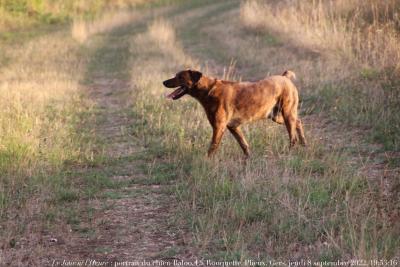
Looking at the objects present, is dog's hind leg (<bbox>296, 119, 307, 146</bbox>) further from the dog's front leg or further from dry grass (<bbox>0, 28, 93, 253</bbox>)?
dry grass (<bbox>0, 28, 93, 253</bbox>)

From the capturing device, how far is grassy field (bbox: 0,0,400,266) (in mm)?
4164

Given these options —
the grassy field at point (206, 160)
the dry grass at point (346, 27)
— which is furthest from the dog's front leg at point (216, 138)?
the dry grass at point (346, 27)

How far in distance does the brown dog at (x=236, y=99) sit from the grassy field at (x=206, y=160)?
0.26m

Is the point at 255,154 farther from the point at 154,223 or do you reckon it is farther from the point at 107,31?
the point at 107,31

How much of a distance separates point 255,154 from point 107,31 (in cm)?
1672

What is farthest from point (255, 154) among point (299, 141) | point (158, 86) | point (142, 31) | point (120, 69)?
point (142, 31)

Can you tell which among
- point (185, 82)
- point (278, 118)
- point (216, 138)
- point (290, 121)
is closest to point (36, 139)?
point (185, 82)

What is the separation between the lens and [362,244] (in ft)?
12.0

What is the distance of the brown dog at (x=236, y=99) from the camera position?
6.37 m

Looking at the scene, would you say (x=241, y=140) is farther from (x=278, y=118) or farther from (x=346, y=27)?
(x=346, y=27)

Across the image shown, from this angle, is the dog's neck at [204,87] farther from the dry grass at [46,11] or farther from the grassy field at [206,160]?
the dry grass at [46,11]

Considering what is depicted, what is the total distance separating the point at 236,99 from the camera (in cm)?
650

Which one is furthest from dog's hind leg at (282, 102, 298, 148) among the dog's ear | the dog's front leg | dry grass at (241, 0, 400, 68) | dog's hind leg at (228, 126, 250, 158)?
dry grass at (241, 0, 400, 68)

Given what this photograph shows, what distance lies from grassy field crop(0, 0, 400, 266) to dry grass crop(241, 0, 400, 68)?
0.16 feet
